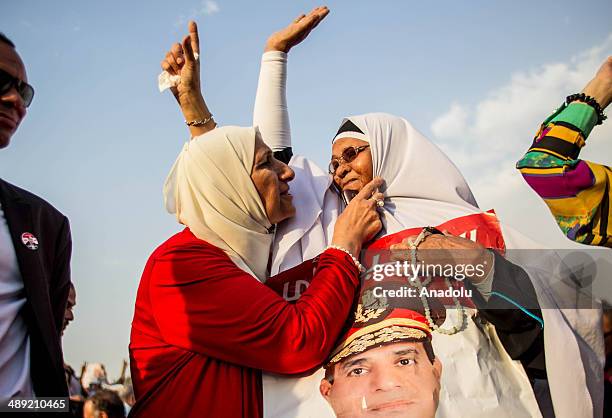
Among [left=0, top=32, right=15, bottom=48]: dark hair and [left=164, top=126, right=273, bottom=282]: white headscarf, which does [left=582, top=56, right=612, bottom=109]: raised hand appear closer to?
[left=164, top=126, right=273, bottom=282]: white headscarf

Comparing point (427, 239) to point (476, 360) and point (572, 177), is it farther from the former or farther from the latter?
point (572, 177)

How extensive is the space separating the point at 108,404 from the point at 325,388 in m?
3.13

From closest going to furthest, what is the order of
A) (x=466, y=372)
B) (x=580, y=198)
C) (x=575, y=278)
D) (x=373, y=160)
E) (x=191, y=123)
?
(x=580, y=198), (x=466, y=372), (x=575, y=278), (x=373, y=160), (x=191, y=123)

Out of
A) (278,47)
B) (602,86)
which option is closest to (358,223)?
(602,86)

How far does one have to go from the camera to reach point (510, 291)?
2.38 meters

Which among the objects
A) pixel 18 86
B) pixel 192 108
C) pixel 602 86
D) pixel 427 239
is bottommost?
pixel 427 239

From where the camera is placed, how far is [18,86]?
7.94 feet

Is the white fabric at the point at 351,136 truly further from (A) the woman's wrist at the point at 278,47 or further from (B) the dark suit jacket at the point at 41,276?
(B) the dark suit jacket at the point at 41,276

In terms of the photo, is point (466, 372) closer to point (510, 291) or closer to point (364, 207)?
point (510, 291)

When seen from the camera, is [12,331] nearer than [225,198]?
Yes

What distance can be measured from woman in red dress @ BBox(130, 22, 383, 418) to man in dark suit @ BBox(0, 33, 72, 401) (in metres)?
0.37

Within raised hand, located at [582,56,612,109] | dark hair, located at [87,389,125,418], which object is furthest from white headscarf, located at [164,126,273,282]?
dark hair, located at [87,389,125,418]

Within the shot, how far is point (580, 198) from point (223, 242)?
1387 millimetres

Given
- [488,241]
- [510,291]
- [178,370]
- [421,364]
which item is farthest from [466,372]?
[178,370]
